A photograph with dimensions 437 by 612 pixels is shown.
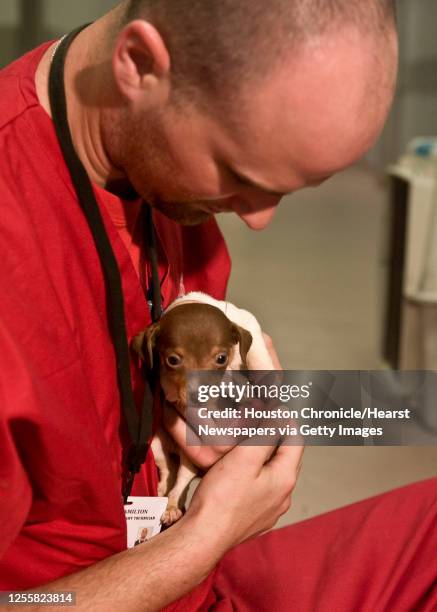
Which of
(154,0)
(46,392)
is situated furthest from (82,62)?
(46,392)

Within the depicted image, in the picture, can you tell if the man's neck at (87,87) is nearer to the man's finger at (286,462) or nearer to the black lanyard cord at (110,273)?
the black lanyard cord at (110,273)

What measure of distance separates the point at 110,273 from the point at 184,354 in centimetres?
25

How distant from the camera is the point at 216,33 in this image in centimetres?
76

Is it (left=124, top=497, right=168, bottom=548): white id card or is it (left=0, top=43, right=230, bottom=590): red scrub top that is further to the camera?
(left=124, top=497, right=168, bottom=548): white id card

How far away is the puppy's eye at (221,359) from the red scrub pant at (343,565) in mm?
235

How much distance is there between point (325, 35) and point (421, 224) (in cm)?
183

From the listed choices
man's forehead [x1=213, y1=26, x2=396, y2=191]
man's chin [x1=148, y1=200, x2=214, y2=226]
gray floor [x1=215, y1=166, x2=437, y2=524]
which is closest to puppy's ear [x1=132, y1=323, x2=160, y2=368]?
man's chin [x1=148, y1=200, x2=214, y2=226]

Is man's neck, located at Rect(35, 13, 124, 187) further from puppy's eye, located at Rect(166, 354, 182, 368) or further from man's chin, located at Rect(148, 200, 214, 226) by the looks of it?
puppy's eye, located at Rect(166, 354, 182, 368)

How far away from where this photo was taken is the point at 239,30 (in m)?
0.76

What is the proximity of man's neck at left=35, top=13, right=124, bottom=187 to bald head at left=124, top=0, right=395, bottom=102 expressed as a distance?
0.08 metres

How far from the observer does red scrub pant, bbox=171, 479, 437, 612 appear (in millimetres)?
985

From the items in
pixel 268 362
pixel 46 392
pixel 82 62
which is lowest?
pixel 268 362

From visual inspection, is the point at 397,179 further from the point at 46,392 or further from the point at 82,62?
the point at 46,392

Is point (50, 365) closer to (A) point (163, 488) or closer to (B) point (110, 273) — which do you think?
(B) point (110, 273)
